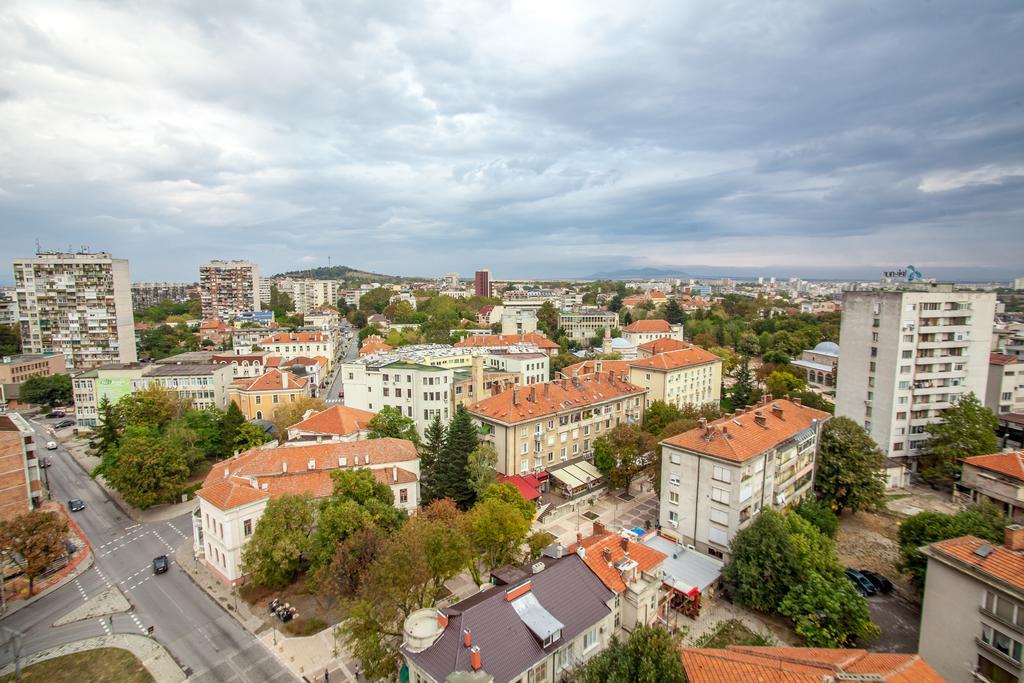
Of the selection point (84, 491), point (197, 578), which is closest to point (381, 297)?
point (84, 491)

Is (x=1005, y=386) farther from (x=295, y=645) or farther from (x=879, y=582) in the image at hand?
(x=295, y=645)

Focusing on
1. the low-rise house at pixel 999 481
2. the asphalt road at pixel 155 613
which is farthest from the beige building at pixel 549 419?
the low-rise house at pixel 999 481

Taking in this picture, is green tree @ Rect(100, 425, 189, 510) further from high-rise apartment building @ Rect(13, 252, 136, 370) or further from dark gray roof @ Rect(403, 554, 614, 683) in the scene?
high-rise apartment building @ Rect(13, 252, 136, 370)

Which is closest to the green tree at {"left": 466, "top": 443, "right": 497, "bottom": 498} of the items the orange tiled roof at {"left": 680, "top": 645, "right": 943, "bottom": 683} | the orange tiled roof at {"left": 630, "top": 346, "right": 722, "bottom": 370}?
the orange tiled roof at {"left": 680, "top": 645, "right": 943, "bottom": 683}

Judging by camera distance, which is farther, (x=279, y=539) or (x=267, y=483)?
(x=267, y=483)

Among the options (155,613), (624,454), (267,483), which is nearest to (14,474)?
(155,613)

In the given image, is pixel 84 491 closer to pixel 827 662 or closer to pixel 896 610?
pixel 827 662
